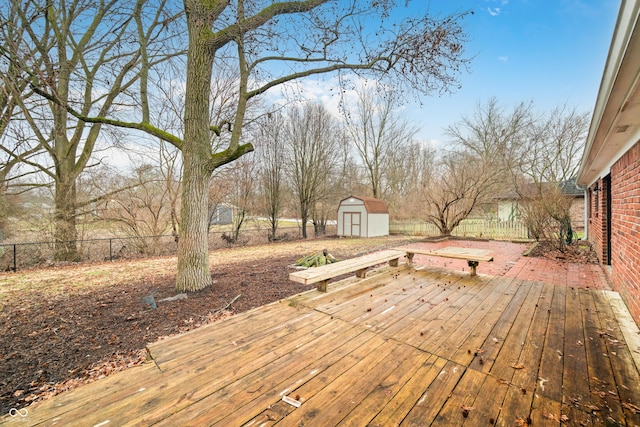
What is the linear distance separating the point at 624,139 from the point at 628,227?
1138mm

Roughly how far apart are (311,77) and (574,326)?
546 centimetres

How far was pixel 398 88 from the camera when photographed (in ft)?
17.6

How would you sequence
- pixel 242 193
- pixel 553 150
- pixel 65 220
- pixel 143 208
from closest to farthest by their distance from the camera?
1. pixel 65 220
2. pixel 143 208
3. pixel 242 193
4. pixel 553 150

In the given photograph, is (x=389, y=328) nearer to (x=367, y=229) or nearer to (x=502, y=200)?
(x=367, y=229)

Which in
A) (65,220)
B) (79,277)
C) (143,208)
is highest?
(143,208)

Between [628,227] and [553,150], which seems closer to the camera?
[628,227]

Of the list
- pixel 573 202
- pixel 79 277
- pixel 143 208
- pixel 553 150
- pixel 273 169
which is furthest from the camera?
pixel 573 202

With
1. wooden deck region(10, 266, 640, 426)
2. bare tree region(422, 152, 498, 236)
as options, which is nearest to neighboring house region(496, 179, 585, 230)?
bare tree region(422, 152, 498, 236)

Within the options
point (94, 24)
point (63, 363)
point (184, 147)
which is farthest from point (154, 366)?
point (94, 24)

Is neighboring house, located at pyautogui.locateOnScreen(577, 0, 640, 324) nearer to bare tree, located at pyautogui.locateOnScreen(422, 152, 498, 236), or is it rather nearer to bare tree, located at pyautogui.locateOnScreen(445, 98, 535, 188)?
bare tree, located at pyautogui.locateOnScreen(422, 152, 498, 236)

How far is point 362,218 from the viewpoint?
15.6 metres

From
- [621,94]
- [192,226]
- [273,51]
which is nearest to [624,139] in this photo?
[621,94]

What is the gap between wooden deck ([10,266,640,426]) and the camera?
157 centimetres

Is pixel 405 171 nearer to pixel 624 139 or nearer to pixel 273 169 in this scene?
pixel 273 169
